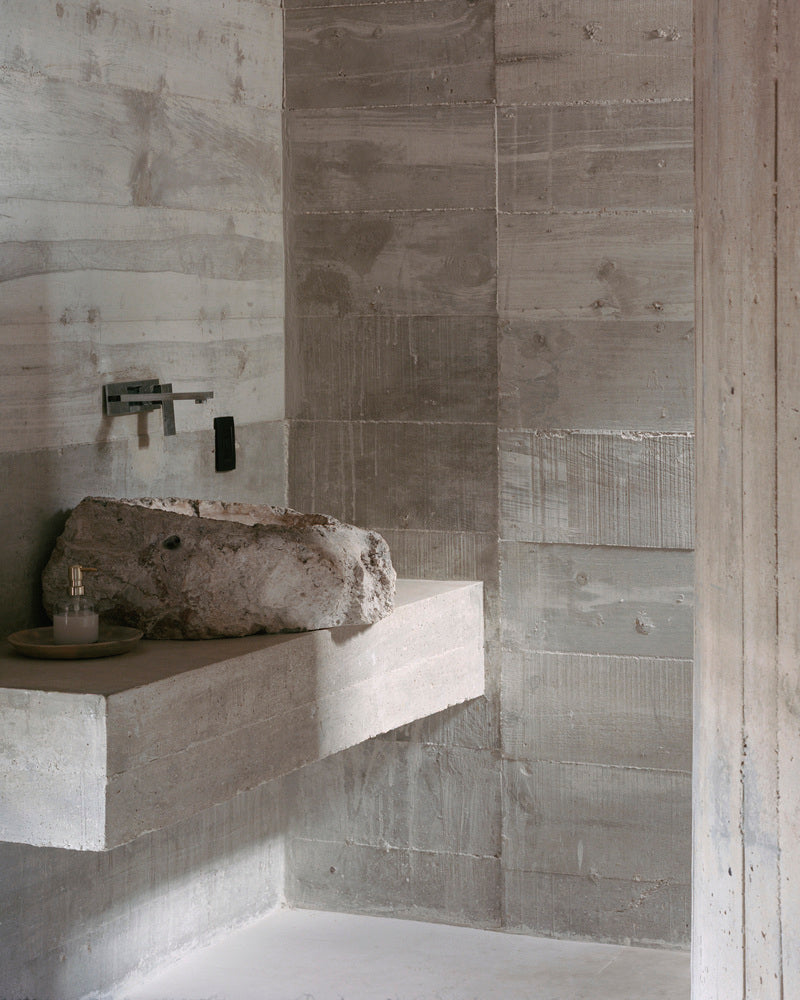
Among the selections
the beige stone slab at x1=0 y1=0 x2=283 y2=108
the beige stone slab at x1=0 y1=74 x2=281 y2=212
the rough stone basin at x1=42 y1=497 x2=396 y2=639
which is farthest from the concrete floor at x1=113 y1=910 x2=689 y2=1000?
the beige stone slab at x1=0 y1=0 x2=283 y2=108

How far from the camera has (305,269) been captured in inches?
147

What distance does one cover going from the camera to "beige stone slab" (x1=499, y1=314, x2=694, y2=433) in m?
3.41

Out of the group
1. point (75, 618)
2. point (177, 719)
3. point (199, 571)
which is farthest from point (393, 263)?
point (177, 719)

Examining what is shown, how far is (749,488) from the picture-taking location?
170cm

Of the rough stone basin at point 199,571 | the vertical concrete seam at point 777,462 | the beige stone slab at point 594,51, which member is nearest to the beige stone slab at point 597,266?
the beige stone slab at point 594,51

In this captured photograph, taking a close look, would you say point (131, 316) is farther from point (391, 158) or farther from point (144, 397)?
point (391, 158)

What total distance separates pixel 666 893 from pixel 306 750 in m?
1.14

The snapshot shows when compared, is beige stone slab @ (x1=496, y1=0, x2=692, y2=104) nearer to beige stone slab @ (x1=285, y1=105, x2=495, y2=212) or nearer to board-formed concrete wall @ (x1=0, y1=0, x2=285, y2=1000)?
beige stone slab @ (x1=285, y1=105, x2=495, y2=212)

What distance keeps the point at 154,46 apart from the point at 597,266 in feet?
3.78

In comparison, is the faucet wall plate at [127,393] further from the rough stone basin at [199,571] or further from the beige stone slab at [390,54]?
the beige stone slab at [390,54]

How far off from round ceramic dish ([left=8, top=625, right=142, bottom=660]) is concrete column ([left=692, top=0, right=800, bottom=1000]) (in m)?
1.17

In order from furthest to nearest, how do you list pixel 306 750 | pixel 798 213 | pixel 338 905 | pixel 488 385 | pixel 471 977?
pixel 338 905 → pixel 488 385 → pixel 471 977 → pixel 306 750 → pixel 798 213

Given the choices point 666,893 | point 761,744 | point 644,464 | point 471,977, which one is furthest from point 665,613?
point 761,744

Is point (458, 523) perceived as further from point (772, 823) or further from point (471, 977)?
point (772, 823)
